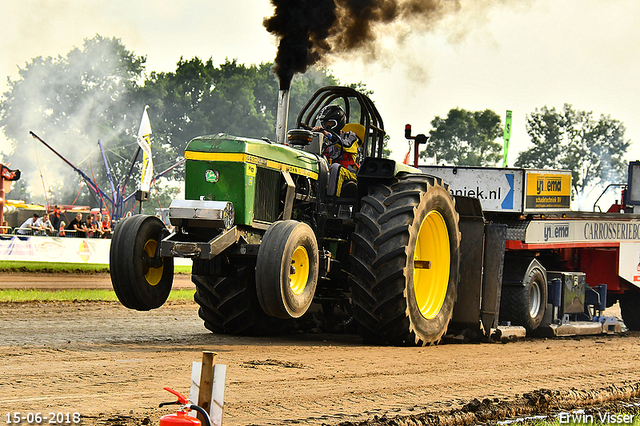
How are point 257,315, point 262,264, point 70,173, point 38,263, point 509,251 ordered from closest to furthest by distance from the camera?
point 262,264
point 257,315
point 509,251
point 38,263
point 70,173

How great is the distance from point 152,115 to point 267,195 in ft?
217

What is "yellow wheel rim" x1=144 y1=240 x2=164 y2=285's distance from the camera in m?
7.85

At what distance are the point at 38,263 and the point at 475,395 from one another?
1706cm

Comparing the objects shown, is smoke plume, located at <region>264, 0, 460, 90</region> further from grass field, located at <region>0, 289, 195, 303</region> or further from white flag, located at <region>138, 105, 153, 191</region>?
white flag, located at <region>138, 105, 153, 191</region>

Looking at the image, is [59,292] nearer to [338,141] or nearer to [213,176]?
[338,141]

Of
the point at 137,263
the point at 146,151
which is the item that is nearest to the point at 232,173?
the point at 137,263

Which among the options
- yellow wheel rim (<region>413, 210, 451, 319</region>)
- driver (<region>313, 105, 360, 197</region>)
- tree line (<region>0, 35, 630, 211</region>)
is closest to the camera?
yellow wheel rim (<region>413, 210, 451, 319</region>)

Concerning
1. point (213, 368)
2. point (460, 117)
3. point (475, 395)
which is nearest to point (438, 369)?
point (475, 395)

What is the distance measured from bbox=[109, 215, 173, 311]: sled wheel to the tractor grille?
3.39 feet

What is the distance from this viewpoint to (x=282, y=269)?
23.8 ft

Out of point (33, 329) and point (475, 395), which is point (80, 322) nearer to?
point (33, 329)

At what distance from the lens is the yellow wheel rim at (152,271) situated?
25.7 feet

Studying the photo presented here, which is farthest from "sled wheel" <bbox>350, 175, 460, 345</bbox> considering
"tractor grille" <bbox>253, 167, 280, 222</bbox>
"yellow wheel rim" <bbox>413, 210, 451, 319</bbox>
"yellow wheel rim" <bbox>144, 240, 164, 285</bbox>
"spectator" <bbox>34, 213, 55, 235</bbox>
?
"spectator" <bbox>34, 213, 55, 235</bbox>

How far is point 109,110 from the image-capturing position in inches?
2761
